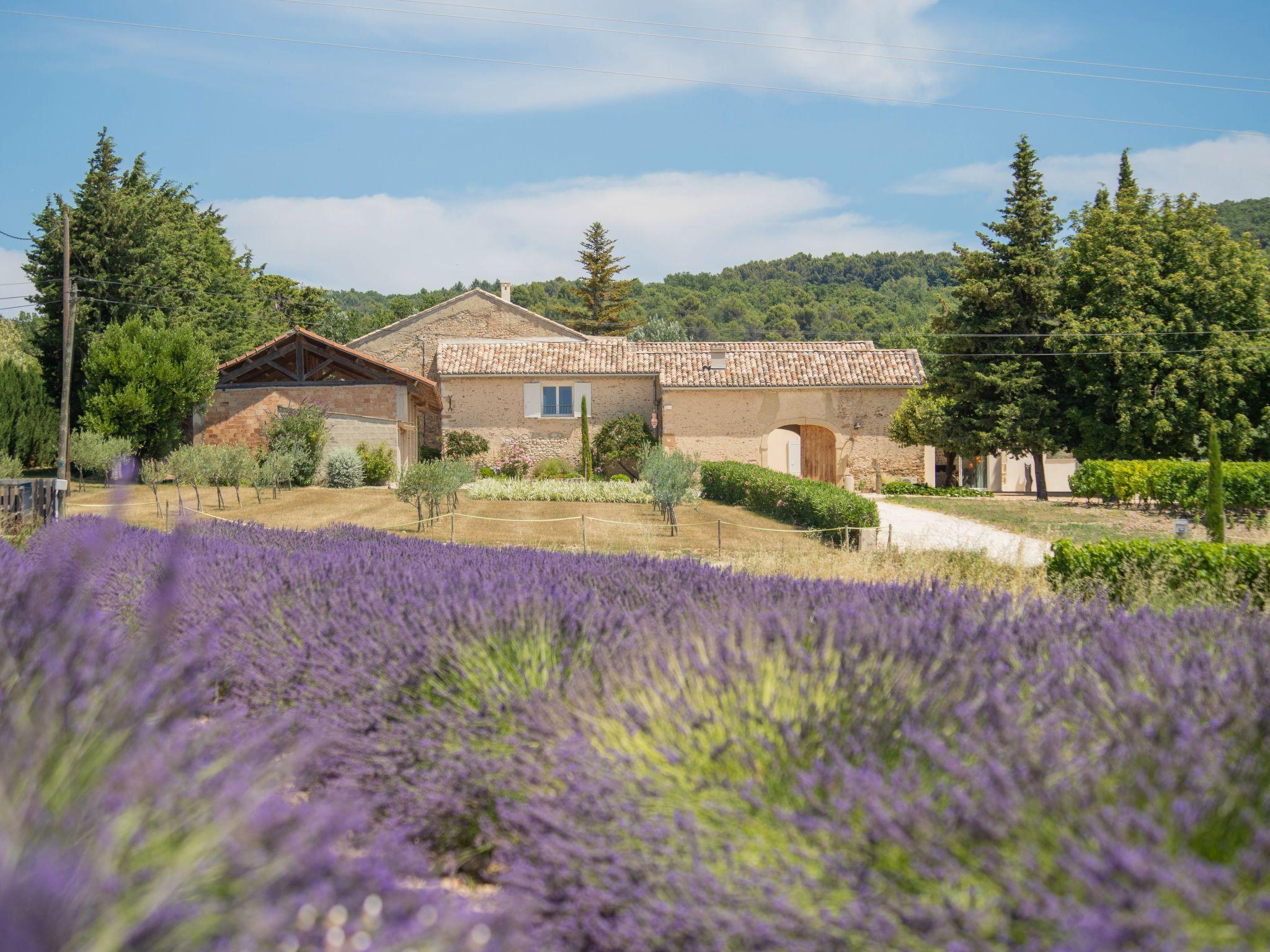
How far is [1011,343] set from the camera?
2542 centimetres

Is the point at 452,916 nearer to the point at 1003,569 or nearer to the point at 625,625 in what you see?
the point at 625,625

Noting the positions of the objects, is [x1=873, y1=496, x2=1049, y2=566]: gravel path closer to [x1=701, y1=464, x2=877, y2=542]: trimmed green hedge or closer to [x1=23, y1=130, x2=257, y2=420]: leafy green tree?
[x1=701, y1=464, x2=877, y2=542]: trimmed green hedge

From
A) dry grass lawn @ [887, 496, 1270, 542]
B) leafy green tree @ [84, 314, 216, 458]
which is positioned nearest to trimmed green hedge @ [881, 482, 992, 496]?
dry grass lawn @ [887, 496, 1270, 542]

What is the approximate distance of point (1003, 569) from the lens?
379 inches

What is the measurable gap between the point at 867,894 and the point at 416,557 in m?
4.92

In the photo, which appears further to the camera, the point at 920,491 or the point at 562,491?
the point at 920,491

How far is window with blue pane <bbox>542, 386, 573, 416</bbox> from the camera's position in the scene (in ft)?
93.8

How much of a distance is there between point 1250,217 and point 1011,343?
30.3 m

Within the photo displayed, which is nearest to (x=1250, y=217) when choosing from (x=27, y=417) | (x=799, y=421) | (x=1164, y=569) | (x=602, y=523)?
(x=799, y=421)

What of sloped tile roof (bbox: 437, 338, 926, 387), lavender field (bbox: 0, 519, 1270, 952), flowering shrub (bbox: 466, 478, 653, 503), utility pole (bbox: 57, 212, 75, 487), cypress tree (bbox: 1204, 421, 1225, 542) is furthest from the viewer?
sloped tile roof (bbox: 437, 338, 926, 387)

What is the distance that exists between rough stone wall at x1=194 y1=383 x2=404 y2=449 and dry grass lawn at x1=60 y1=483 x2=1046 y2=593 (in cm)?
239

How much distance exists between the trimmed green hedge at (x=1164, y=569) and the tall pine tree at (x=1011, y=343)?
1674 centimetres

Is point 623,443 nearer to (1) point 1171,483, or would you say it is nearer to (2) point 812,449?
(2) point 812,449

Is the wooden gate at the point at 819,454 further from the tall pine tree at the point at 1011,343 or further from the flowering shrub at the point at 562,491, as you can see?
the flowering shrub at the point at 562,491
